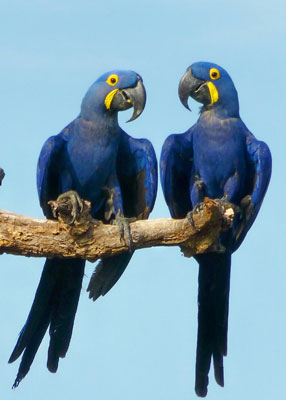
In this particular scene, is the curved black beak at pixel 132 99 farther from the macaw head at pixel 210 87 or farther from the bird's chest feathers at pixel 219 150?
the bird's chest feathers at pixel 219 150

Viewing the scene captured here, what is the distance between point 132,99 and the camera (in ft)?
25.7

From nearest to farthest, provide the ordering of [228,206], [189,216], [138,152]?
[189,216] → [228,206] → [138,152]

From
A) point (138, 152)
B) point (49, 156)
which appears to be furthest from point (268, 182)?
point (49, 156)

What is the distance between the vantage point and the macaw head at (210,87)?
26.1ft

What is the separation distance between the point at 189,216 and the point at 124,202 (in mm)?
1363

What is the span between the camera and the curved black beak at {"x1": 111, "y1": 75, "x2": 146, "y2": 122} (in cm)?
780

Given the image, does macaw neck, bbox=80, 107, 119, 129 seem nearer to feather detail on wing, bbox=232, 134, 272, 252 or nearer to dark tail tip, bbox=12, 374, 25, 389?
feather detail on wing, bbox=232, 134, 272, 252

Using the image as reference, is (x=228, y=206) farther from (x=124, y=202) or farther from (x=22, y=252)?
(x=22, y=252)

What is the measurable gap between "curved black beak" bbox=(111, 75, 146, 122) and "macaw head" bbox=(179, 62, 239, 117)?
0.36 metres

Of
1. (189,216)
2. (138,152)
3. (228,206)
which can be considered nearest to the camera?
(189,216)

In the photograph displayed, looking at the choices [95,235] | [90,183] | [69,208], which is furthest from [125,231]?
[90,183]

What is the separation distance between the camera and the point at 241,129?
799 centimetres

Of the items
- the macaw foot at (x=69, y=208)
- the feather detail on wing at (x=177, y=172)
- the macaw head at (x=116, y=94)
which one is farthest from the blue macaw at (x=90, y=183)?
the macaw foot at (x=69, y=208)

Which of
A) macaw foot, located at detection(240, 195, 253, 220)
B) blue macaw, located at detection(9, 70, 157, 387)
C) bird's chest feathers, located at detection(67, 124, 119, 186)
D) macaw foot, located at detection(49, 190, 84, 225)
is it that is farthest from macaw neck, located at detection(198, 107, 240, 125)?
macaw foot, located at detection(49, 190, 84, 225)
